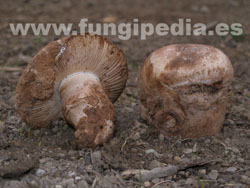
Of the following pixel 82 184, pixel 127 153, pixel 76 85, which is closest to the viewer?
pixel 82 184

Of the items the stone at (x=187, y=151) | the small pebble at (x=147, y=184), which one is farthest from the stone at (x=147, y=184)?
the stone at (x=187, y=151)

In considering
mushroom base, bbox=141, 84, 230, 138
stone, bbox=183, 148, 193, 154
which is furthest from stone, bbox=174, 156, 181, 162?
mushroom base, bbox=141, 84, 230, 138

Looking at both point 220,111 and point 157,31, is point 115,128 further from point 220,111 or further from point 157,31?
point 157,31

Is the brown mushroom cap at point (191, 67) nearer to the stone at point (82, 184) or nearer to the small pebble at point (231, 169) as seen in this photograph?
the small pebble at point (231, 169)

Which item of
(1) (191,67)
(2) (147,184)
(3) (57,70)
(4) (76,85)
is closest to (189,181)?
(2) (147,184)

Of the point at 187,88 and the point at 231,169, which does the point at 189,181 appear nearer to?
the point at 231,169

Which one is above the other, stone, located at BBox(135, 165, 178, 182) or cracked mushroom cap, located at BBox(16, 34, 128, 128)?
cracked mushroom cap, located at BBox(16, 34, 128, 128)

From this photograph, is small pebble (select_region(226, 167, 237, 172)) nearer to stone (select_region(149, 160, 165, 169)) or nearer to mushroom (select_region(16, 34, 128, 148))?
stone (select_region(149, 160, 165, 169))
